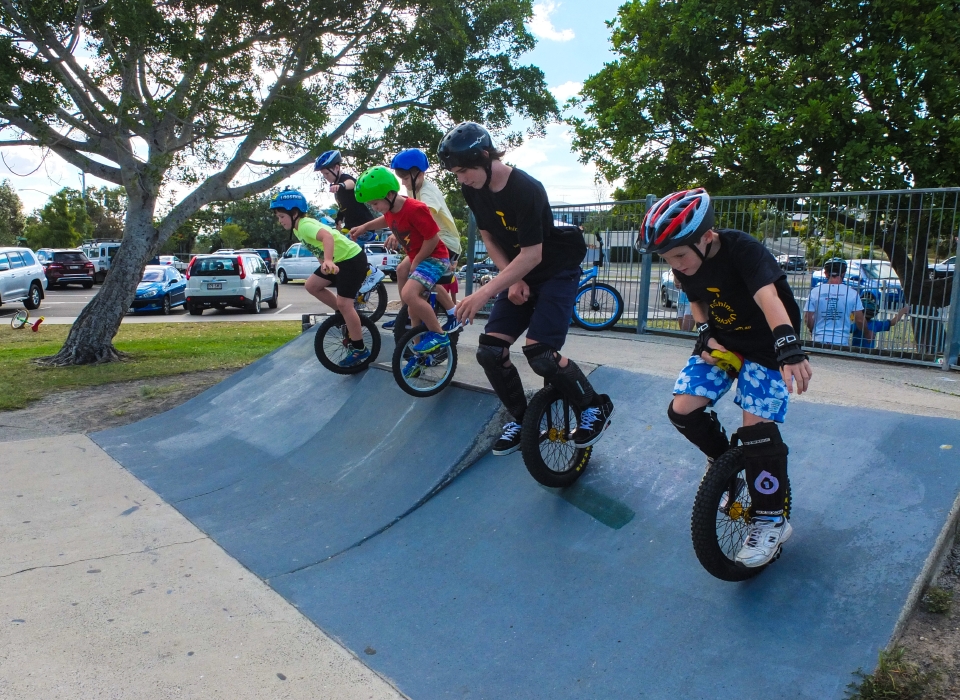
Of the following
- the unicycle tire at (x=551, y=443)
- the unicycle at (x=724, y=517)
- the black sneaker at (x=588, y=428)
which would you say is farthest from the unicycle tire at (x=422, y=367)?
the unicycle at (x=724, y=517)

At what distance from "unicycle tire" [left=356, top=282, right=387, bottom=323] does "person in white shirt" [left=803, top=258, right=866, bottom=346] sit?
15.8 ft

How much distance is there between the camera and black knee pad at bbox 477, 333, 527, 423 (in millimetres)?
4438

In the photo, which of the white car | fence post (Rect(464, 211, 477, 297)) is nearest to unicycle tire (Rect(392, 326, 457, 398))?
fence post (Rect(464, 211, 477, 297))

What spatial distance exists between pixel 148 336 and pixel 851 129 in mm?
13900

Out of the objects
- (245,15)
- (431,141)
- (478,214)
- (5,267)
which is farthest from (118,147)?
(5,267)

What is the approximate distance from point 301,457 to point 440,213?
7.82 feet

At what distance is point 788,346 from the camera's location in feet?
9.00

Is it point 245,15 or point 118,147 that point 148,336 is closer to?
point 118,147

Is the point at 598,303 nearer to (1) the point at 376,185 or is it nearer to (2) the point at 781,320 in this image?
(1) the point at 376,185

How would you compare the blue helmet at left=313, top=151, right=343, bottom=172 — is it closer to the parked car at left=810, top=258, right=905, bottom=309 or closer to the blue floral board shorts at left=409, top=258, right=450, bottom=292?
the blue floral board shorts at left=409, top=258, right=450, bottom=292

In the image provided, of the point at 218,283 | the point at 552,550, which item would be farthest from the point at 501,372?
the point at 218,283

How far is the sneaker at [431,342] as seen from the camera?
5891 millimetres

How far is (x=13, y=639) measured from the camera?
3469 millimetres

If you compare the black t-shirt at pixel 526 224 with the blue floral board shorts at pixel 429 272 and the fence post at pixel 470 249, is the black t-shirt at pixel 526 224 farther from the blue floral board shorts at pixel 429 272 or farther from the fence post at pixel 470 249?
the fence post at pixel 470 249
